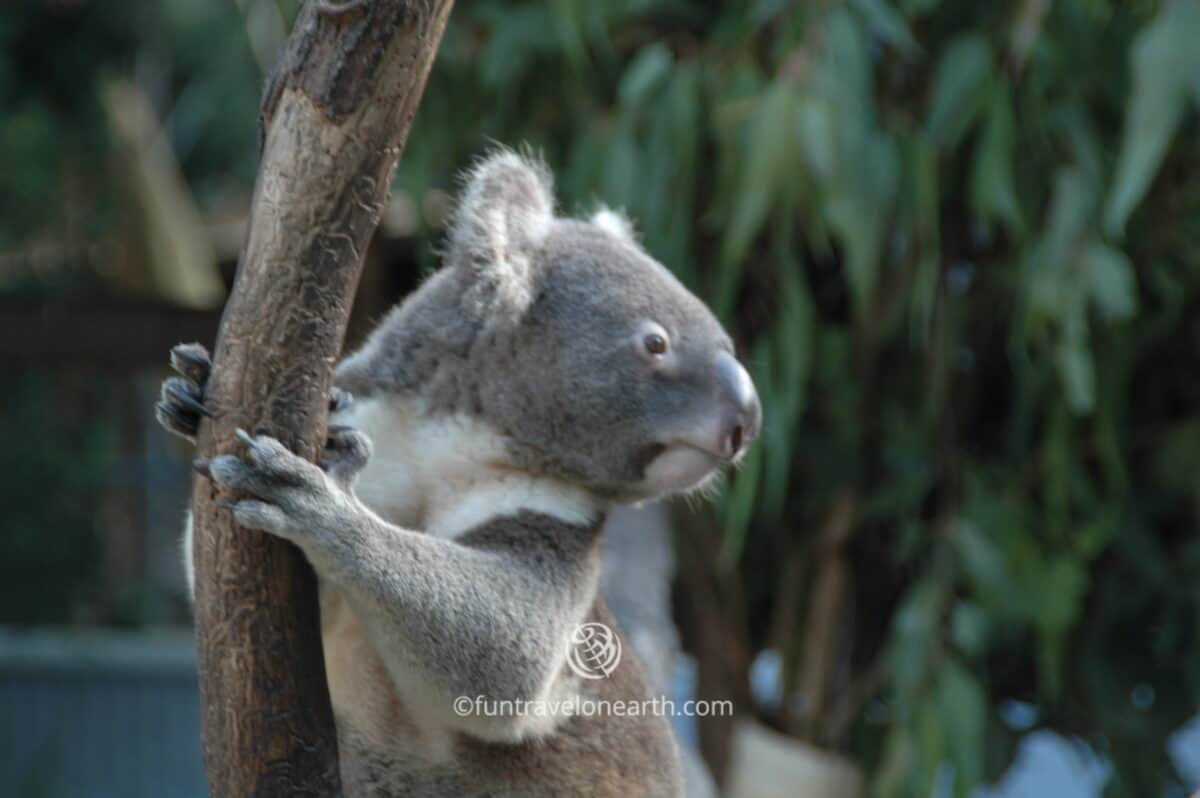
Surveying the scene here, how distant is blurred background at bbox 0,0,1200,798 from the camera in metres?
2.82

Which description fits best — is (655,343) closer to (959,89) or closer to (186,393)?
(186,393)

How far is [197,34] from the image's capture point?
8250 millimetres

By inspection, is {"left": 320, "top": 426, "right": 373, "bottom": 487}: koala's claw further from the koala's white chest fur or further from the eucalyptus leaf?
the eucalyptus leaf

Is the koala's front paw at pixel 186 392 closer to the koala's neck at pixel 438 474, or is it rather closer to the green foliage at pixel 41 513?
the koala's neck at pixel 438 474

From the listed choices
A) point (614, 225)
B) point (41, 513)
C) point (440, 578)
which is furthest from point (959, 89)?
point (41, 513)

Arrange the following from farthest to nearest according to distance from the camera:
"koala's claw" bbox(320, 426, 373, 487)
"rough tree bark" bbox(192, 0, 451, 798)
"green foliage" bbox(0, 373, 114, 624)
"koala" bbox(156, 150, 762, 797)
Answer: "green foliage" bbox(0, 373, 114, 624) < "koala" bbox(156, 150, 762, 797) < "koala's claw" bbox(320, 426, 373, 487) < "rough tree bark" bbox(192, 0, 451, 798)


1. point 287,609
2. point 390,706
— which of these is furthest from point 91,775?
point 287,609

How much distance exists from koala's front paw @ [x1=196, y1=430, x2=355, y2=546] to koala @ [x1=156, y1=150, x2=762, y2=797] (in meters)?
0.28

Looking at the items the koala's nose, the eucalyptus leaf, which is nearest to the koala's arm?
the koala's nose

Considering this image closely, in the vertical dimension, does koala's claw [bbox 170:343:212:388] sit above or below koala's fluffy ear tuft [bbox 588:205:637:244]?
below

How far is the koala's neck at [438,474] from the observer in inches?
69.8

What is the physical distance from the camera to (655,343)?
182cm

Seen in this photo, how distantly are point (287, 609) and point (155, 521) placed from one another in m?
5.38

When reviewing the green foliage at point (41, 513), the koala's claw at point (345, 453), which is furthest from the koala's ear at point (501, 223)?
the green foliage at point (41, 513)
